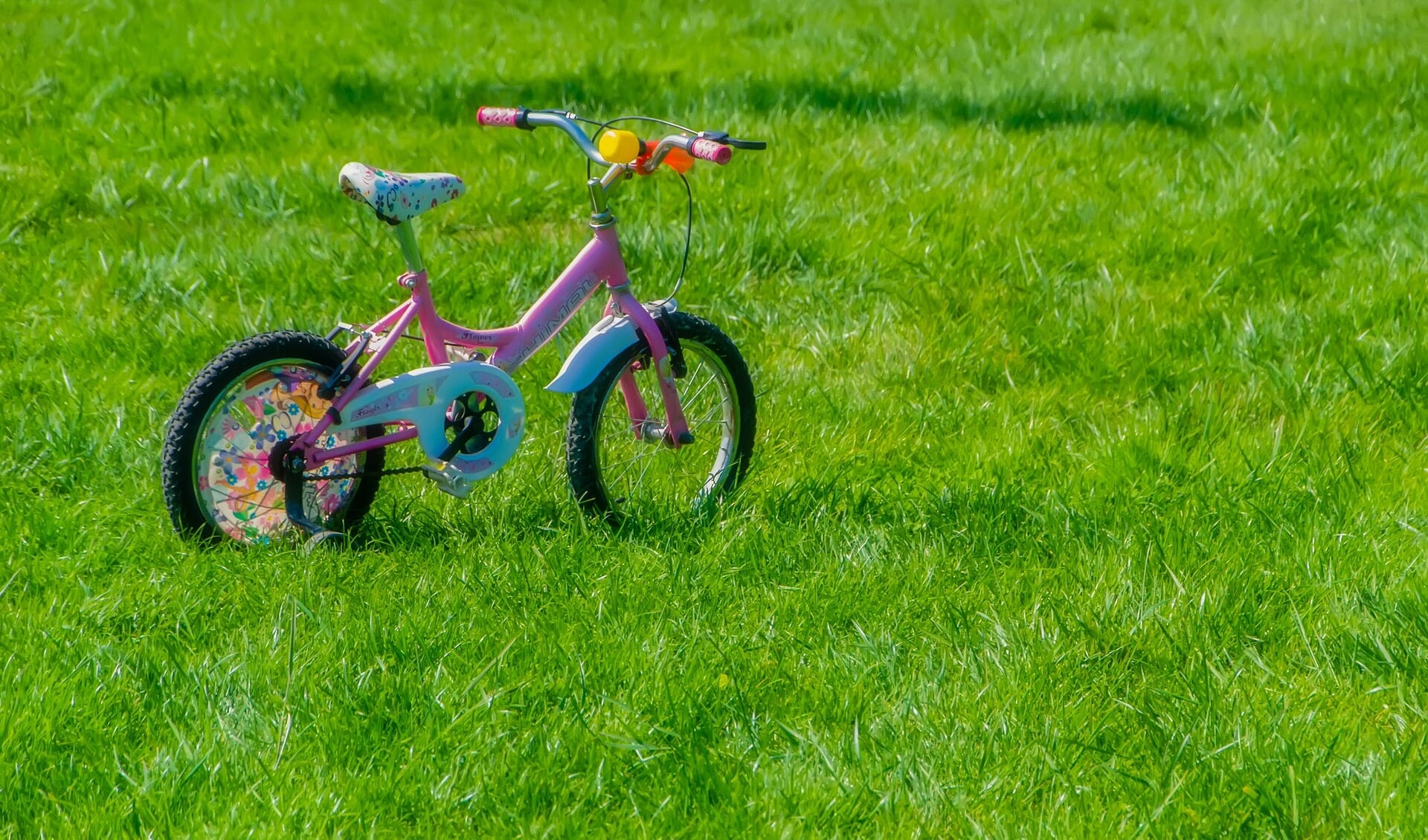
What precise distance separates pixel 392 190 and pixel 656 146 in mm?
671

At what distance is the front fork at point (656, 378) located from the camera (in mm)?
3799

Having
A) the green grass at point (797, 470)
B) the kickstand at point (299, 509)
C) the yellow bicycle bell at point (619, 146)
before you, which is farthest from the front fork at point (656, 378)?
the kickstand at point (299, 509)

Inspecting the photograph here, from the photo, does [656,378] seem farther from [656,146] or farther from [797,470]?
[656,146]

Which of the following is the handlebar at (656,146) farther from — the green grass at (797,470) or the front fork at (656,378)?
the green grass at (797,470)

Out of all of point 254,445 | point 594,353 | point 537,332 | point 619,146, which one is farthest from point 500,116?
point 254,445

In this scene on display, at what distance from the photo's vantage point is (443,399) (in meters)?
3.60

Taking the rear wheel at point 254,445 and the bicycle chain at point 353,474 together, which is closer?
the rear wheel at point 254,445

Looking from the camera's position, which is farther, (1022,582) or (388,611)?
(1022,582)

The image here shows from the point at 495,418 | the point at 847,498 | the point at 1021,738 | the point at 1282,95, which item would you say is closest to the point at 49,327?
the point at 495,418

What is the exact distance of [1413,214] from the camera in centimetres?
584

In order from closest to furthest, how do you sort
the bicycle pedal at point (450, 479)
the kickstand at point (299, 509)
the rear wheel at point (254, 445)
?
the rear wheel at point (254, 445)
the kickstand at point (299, 509)
the bicycle pedal at point (450, 479)

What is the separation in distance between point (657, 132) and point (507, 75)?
1.20m

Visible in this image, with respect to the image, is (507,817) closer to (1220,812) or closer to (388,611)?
(388,611)

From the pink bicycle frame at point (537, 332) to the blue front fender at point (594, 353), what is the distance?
45mm
